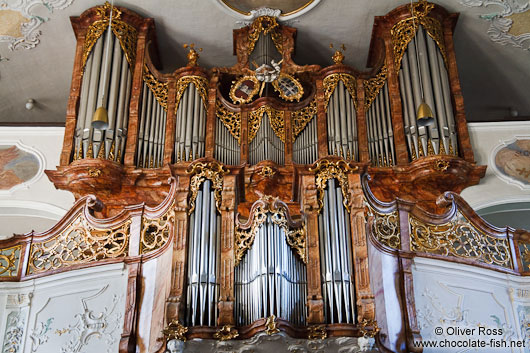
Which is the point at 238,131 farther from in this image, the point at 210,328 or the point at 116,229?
the point at 210,328

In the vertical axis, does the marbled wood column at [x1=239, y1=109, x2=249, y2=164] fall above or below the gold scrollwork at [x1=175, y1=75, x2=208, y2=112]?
below

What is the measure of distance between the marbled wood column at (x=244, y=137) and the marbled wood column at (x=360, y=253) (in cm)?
393

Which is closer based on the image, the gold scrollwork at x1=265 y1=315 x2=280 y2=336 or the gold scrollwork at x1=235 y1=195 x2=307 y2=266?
the gold scrollwork at x1=265 y1=315 x2=280 y2=336

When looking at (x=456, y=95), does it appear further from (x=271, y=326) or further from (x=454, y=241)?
(x=271, y=326)

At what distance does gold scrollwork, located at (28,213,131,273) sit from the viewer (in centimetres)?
1033

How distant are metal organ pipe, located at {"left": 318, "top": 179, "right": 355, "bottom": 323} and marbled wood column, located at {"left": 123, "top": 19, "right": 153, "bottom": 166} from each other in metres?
4.75

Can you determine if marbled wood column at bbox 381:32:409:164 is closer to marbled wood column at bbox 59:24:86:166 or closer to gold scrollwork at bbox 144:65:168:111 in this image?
gold scrollwork at bbox 144:65:168:111

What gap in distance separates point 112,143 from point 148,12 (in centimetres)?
304

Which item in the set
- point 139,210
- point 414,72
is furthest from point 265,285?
point 414,72

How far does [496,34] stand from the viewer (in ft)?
49.1

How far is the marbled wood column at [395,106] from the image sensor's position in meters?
13.5

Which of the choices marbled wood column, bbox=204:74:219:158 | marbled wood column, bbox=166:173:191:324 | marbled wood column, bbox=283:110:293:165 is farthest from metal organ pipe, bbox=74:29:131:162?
marbled wood column, bbox=166:173:191:324

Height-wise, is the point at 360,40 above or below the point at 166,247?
above

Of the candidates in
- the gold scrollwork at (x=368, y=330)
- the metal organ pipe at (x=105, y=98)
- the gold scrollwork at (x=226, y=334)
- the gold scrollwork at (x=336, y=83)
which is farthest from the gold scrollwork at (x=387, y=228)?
the metal organ pipe at (x=105, y=98)
